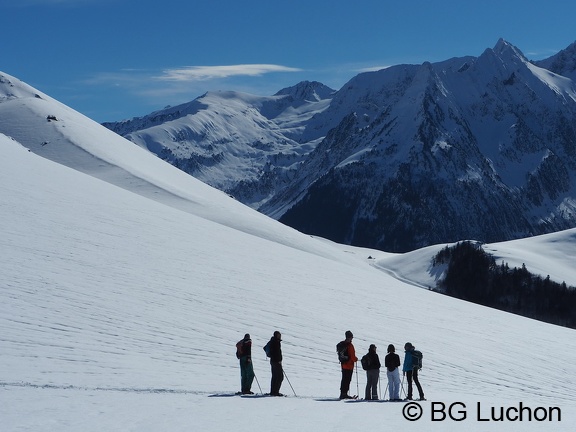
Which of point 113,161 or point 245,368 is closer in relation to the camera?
point 245,368

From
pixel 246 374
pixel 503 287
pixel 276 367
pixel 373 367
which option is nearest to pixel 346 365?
pixel 373 367

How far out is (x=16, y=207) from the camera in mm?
37688

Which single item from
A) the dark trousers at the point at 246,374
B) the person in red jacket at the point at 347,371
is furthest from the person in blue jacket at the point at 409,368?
the dark trousers at the point at 246,374

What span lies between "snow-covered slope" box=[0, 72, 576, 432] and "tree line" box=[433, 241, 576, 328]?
79514 millimetres

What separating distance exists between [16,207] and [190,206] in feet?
86.6

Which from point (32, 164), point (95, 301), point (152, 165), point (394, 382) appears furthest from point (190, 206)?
point (394, 382)

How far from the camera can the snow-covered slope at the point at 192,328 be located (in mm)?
16312

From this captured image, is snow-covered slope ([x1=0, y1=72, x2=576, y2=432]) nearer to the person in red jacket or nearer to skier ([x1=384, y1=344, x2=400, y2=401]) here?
the person in red jacket

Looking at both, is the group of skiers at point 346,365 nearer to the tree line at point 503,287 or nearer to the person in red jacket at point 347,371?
the person in red jacket at point 347,371

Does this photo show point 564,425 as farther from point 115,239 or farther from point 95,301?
point 115,239

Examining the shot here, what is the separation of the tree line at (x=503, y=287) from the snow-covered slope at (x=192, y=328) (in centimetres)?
7951

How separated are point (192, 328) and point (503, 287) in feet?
370

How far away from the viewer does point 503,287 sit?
131625mm

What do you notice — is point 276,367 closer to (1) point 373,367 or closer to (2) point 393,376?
(1) point 373,367
